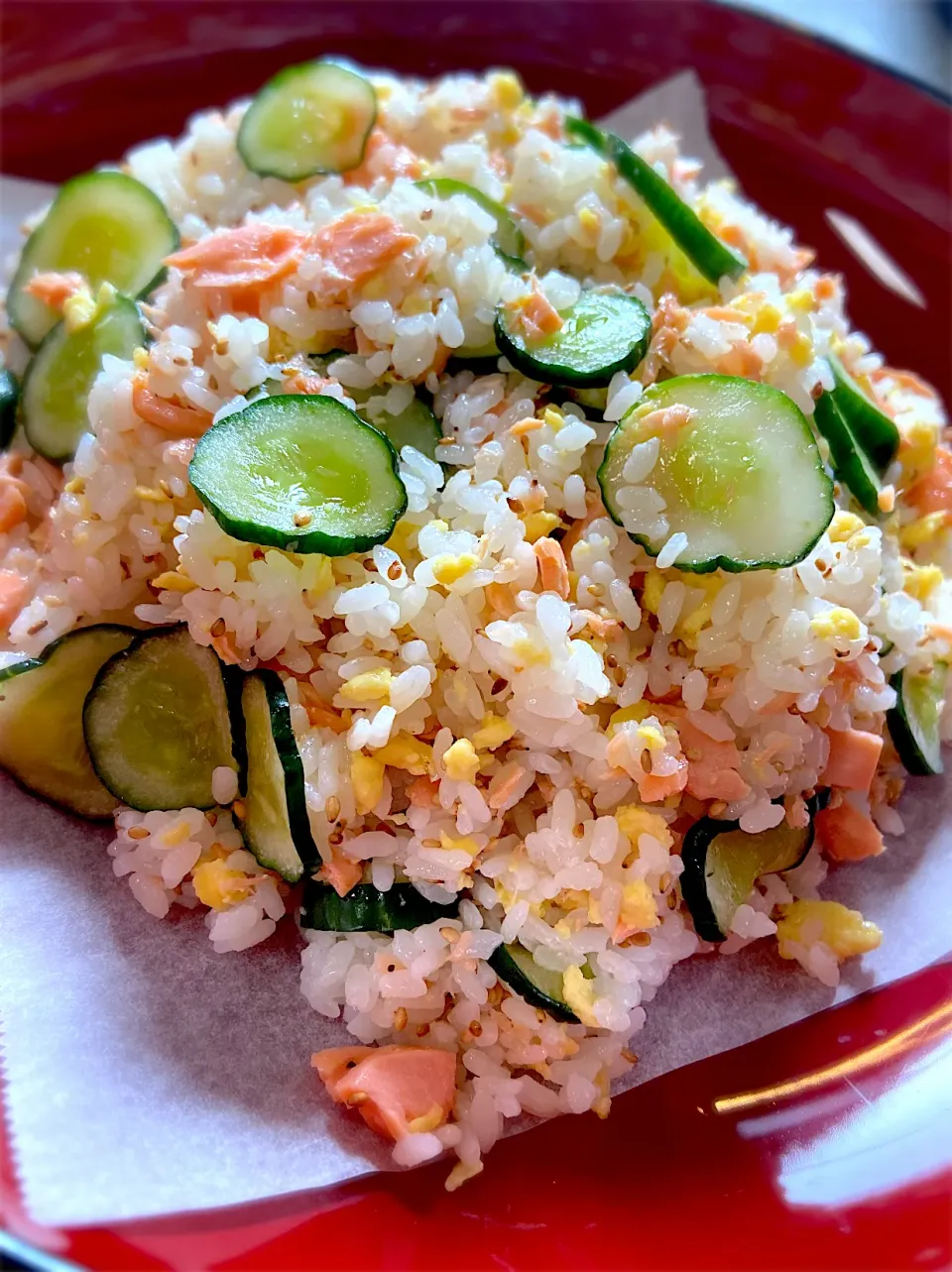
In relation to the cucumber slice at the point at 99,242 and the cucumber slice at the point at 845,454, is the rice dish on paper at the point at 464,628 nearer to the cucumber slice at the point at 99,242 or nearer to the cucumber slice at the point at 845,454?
the cucumber slice at the point at 845,454

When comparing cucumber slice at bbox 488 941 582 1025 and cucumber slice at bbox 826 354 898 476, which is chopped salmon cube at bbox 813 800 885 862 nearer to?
cucumber slice at bbox 488 941 582 1025

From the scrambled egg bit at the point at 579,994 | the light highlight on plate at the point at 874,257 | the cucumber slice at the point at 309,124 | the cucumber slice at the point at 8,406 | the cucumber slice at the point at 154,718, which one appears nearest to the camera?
the scrambled egg bit at the point at 579,994

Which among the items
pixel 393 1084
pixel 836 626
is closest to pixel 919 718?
pixel 836 626

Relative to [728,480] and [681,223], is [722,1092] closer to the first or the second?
[728,480]

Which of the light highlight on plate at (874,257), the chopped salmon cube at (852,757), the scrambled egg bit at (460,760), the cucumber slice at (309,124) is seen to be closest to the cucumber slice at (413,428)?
the scrambled egg bit at (460,760)

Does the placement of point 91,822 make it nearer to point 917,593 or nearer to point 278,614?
point 278,614

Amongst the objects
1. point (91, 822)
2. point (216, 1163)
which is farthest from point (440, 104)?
point (216, 1163)
